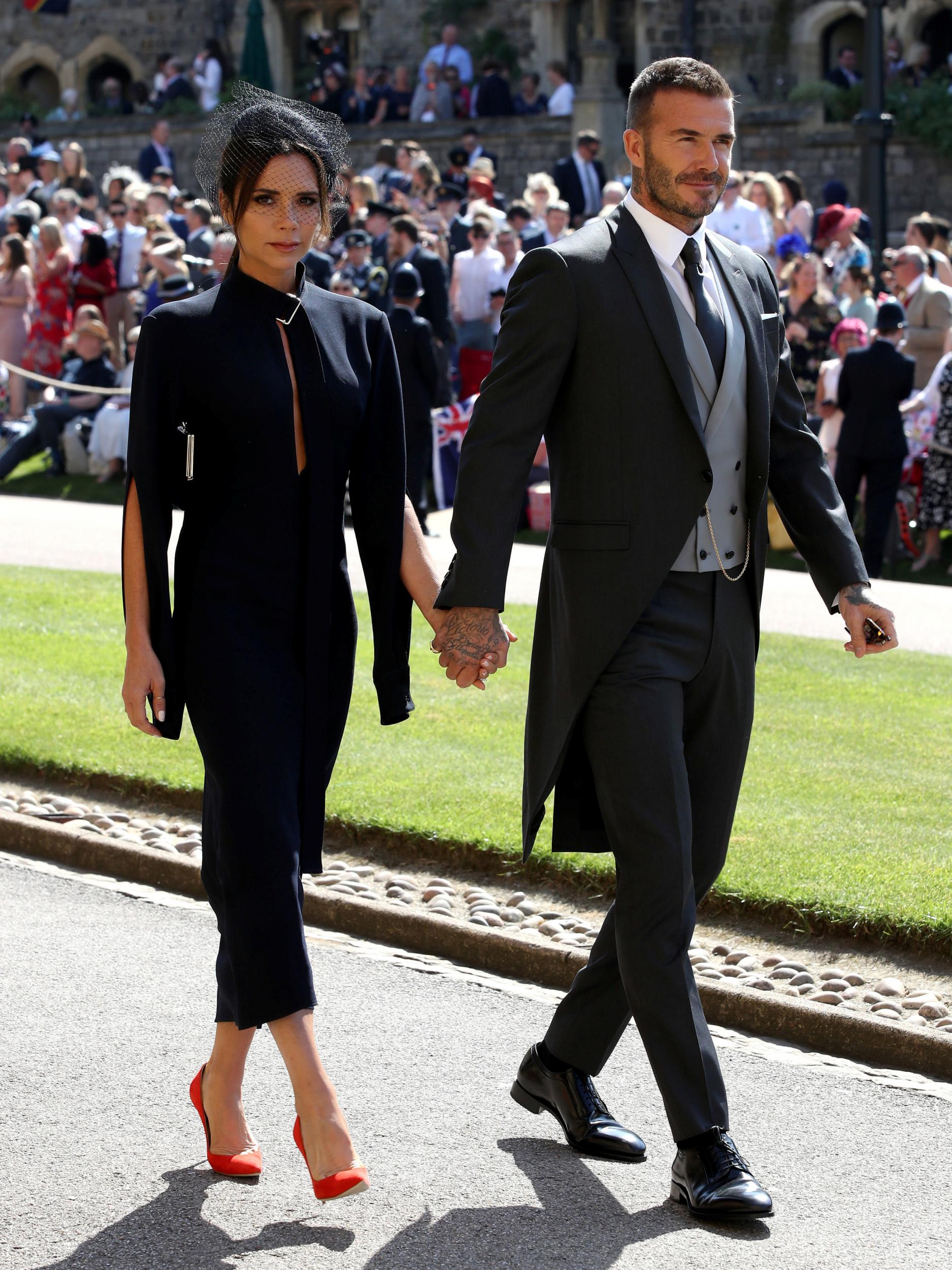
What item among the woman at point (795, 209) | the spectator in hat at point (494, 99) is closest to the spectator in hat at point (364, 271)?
the woman at point (795, 209)

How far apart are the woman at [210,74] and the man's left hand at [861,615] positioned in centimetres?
3579

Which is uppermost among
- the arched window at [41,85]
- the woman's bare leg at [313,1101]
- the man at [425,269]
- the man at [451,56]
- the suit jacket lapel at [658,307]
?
the arched window at [41,85]

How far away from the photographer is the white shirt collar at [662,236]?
3967 mm

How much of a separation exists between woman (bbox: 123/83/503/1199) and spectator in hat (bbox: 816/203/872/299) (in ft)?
37.6

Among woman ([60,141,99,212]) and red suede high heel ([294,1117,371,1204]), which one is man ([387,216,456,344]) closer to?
woman ([60,141,99,212])

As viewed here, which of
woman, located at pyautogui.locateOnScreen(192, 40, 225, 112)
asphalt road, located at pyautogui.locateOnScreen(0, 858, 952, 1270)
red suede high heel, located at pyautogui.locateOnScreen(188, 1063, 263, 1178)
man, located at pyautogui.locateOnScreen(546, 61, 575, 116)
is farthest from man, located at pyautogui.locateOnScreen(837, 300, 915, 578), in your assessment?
woman, located at pyautogui.locateOnScreen(192, 40, 225, 112)

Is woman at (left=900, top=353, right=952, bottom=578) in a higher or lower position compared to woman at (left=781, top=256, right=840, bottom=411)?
lower

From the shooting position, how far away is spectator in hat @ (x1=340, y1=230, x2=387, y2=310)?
14.4 meters

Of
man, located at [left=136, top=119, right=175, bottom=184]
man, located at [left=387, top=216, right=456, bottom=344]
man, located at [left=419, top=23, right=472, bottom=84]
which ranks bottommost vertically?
man, located at [left=387, top=216, right=456, bottom=344]

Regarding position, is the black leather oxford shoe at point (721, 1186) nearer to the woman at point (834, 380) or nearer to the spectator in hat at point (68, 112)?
the woman at point (834, 380)

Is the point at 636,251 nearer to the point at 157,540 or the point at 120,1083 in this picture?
the point at 157,540

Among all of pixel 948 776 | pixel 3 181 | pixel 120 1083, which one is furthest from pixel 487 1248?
pixel 3 181

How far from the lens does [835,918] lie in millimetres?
5648

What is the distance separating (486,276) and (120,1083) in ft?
41.0
